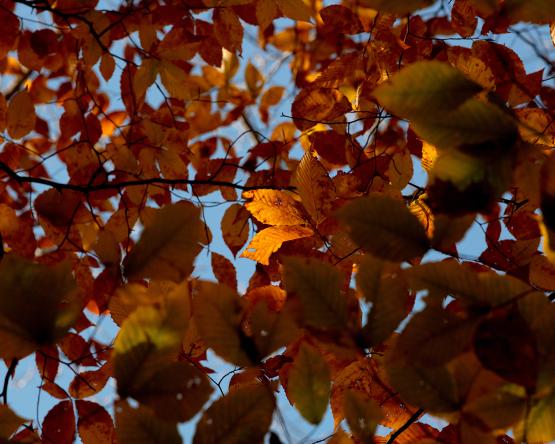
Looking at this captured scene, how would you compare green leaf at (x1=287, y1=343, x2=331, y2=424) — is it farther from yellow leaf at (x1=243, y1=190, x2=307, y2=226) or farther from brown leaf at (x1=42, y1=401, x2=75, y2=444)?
brown leaf at (x1=42, y1=401, x2=75, y2=444)

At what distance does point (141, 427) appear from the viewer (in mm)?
504

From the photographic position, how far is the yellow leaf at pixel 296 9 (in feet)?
4.39

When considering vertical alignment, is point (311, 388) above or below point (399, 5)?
below

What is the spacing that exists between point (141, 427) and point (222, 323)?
111mm

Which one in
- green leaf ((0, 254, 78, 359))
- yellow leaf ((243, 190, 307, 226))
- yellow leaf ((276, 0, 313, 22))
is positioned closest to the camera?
green leaf ((0, 254, 78, 359))

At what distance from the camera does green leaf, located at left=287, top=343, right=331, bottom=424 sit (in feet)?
1.74

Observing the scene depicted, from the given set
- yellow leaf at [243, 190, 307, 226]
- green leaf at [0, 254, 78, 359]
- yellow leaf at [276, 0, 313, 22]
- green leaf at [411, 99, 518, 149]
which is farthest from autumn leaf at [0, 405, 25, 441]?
yellow leaf at [276, 0, 313, 22]

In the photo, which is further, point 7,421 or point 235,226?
point 235,226

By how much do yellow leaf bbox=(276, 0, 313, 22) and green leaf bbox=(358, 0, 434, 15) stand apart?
2.53ft

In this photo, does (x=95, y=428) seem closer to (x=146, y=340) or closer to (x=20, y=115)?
(x=146, y=340)

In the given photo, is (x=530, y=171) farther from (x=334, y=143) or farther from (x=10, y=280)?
(x=334, y=143)

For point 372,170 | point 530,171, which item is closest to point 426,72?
point 530,171

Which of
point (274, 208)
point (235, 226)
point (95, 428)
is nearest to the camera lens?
point (95, 428)

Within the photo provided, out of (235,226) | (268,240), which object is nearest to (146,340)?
(268,240)
